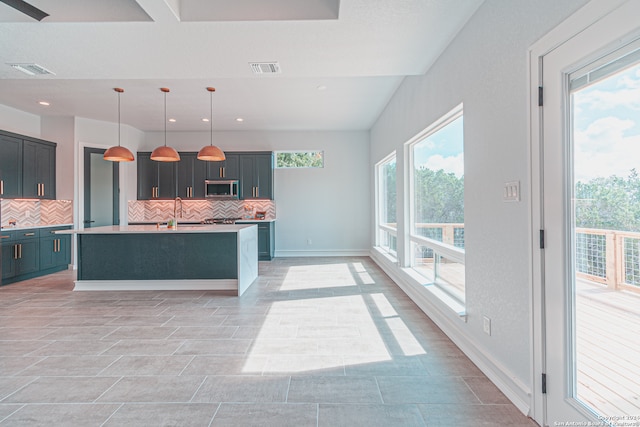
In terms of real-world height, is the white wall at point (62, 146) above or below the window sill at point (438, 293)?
above

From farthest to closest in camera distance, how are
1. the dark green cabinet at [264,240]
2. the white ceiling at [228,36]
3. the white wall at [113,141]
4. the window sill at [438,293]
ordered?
the dark green cabinet at [264,240] → the white wall at [113,141] → the window sill at [438,293] → the white ceiling at [228,36]

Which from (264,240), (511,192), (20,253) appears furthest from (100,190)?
(511,192)

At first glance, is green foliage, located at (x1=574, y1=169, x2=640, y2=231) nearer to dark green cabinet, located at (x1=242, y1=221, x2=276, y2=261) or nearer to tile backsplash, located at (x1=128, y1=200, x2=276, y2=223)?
dark green cabinet, located at (x1=242, y1=221, x2=276, y2=261)

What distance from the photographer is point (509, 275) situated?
6.83 feet

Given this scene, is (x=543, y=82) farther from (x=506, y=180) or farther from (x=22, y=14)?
(x=22, y=14)

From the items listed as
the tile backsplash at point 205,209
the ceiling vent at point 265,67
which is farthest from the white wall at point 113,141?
the ceiling vent at point 265,67

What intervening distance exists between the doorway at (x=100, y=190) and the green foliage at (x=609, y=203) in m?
7.68

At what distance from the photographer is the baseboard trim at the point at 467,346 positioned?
1.95 metres

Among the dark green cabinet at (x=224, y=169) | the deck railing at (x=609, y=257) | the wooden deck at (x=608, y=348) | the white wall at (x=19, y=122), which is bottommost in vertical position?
the wooden deck at (x=608, y=348)

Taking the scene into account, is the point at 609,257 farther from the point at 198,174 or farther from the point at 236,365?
the point at 198,174

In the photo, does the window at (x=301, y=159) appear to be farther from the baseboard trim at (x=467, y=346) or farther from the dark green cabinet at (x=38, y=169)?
the dark green cabinet at (x=38, y=169)

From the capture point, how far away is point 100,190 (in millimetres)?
6898

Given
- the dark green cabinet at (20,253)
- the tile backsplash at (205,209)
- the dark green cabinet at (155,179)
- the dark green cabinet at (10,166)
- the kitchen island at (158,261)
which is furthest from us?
the tile backsplash at (205,209)

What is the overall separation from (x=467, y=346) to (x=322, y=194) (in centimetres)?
558
